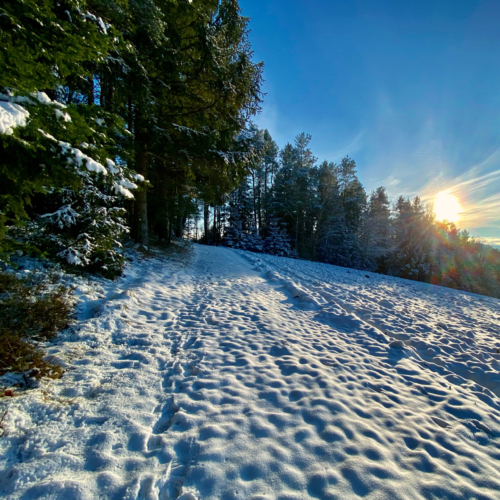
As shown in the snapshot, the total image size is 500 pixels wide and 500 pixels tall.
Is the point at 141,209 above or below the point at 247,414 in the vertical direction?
above

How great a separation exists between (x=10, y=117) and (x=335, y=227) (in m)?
30.3

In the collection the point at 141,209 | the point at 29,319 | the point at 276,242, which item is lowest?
the point at 29,319

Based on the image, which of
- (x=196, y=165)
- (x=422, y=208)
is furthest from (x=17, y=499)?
(x=422, y=208)

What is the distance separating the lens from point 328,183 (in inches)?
1133

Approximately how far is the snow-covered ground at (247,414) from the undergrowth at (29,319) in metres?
0.30

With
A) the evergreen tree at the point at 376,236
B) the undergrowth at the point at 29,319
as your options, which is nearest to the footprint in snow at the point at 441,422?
the undergrowth at the point at 29,319

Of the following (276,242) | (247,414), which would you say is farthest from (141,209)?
(276,242)

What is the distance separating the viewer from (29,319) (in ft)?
11.1

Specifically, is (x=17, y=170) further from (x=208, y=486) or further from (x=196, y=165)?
(x=196, y=165)

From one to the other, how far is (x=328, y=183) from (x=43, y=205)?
1113 inches

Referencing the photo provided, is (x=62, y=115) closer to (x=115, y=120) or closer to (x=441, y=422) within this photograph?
(x=115, y=120)

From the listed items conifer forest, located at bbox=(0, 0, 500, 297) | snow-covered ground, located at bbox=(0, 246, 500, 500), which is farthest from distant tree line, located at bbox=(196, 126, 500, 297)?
snow-covered ground, located at bbox=(0, 246, 500, 500)

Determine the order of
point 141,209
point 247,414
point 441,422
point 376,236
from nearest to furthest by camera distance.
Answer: point 247,414 → point 441,422 → point 141,209 → point 376,236

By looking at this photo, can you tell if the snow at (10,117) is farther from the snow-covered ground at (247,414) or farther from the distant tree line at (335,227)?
the distant tree line at (335,227)
